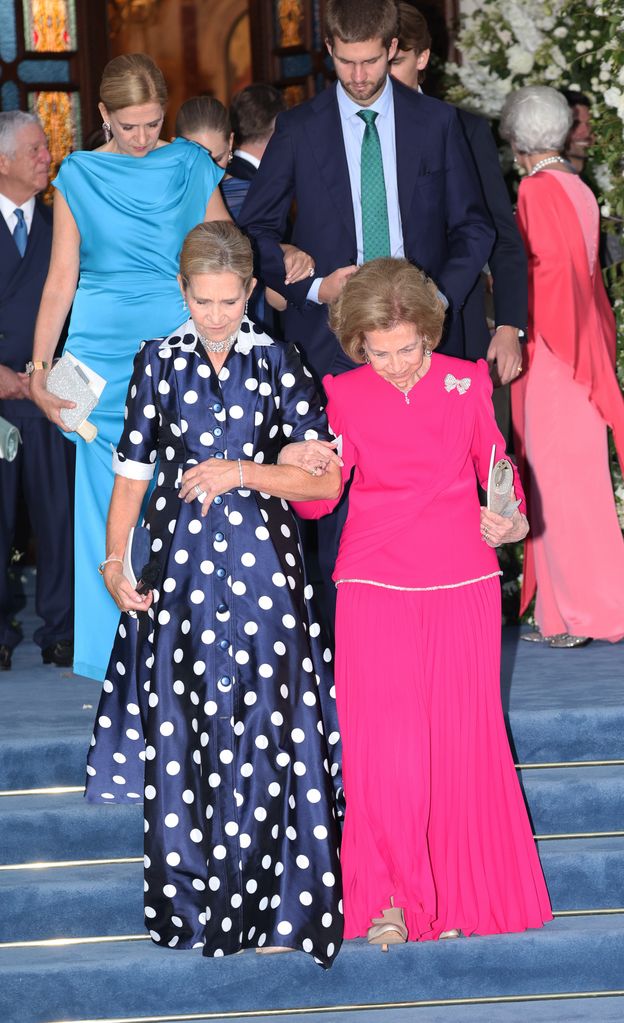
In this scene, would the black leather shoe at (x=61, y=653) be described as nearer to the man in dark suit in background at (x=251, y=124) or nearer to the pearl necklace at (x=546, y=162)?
the man in dark suit in background at (x=251, y=124)

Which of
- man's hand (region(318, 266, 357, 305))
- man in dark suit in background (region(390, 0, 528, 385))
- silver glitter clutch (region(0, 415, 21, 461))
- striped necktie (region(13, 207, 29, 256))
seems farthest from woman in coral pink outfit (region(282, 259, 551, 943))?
striped necktie (region(13, 207, 29, 256))

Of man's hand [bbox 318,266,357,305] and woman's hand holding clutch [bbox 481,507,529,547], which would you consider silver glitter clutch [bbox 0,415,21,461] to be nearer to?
man's hand [bbox 318,266,357,305]

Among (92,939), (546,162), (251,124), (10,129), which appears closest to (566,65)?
(546,162)

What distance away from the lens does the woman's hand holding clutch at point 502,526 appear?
3.49m

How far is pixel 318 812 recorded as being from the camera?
355 centimetres

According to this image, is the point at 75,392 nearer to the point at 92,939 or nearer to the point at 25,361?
the point at 25,361

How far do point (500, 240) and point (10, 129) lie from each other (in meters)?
1.82

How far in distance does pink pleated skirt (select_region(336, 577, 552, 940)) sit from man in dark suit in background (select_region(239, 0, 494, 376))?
0.99m

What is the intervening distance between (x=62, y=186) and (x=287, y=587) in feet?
5.01

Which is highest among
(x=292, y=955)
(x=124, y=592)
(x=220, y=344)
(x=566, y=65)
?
(x=566, y=65)

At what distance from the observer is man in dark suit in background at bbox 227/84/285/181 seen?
18.2 feet

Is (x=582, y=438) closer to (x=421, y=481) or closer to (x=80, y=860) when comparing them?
(x=421, y=481)

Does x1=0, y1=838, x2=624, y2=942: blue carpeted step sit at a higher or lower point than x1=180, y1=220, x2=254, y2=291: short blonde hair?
lower

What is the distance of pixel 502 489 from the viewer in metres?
3.44
